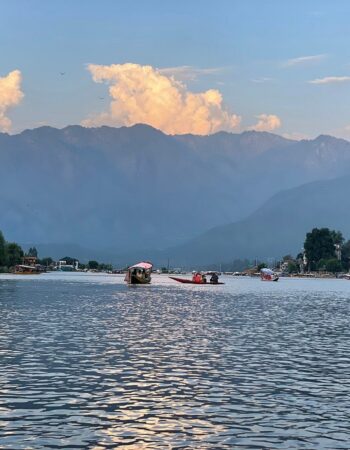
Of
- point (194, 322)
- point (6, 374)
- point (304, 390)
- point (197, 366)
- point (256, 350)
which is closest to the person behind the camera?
point (304, 390)

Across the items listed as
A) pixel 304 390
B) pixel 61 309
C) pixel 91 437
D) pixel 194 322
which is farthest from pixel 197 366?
pixel 61 309

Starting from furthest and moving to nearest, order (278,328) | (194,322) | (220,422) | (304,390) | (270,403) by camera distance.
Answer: (194,322), (278,328), (304,390), (270,403), (220,422)

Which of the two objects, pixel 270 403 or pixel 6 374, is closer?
pixel 270 403

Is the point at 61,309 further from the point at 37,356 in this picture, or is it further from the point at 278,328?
the point at 37,356

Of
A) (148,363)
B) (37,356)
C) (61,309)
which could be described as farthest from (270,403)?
(61,309)

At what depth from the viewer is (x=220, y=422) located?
114 feet

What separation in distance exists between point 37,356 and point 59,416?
21.1 m

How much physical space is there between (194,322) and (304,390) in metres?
51.4

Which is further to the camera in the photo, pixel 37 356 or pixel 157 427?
pixel 37 356

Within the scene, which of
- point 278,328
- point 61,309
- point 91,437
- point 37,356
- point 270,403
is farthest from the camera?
point 61,309

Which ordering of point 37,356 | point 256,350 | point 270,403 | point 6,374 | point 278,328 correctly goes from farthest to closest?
point 278,328 < point 256,350 < point 37,356 < point 6,374 < point 270,403

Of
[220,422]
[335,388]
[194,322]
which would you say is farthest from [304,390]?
[194,322]

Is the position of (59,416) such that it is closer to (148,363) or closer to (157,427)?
(157,427)

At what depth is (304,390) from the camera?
43.8 meters
